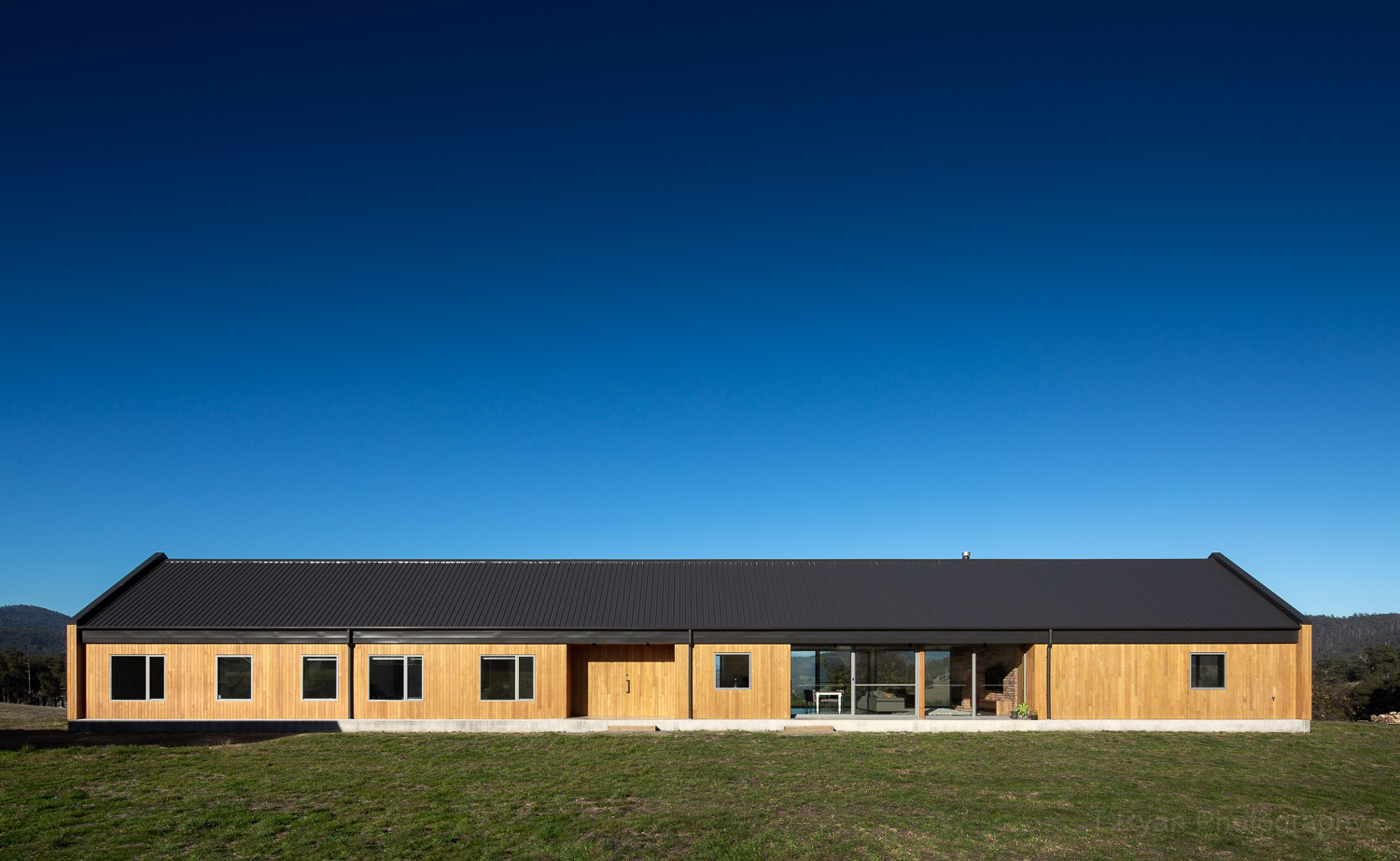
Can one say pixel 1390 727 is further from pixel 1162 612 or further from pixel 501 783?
pixel 501 783

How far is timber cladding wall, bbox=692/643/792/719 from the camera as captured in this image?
24406 mm

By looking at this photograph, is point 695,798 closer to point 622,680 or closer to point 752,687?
point 752,687

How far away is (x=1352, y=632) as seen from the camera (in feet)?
547

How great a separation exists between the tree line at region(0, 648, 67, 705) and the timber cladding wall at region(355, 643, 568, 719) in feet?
188

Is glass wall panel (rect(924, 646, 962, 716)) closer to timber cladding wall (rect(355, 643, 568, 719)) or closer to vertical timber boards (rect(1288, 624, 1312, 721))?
vertical timber boards (rect(1288, 624, 1312, 721))

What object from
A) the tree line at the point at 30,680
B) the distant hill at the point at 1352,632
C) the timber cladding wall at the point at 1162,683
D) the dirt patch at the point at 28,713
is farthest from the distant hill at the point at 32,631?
the distant hill at the point at 1352,632

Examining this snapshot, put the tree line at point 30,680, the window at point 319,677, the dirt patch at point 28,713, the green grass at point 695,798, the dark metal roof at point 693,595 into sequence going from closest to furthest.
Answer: the green grass at point 695,798 < the window at point 319,677 < the dark metal roof at point 693,595 < the dirt patch at point 28,713 < the tree line at point 30,680

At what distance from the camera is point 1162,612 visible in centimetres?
2531

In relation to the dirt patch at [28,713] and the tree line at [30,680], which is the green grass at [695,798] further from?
the tree line at [30,680]

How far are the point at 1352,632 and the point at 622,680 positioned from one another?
18301 centimetres

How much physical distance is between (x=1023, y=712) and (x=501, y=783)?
1453 cm

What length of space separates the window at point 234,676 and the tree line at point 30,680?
5519cm

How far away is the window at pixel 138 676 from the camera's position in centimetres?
2425

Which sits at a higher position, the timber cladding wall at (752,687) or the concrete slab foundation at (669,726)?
the timber cladding wall at (752,687)
